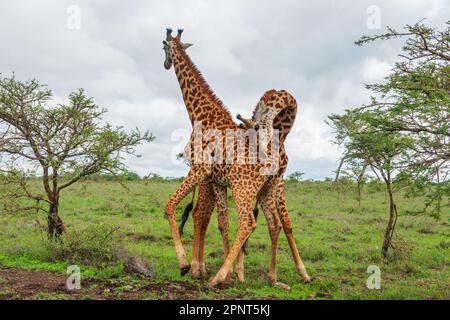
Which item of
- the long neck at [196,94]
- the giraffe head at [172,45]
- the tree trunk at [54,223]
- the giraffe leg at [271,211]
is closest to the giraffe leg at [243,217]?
the giraffe leg at [271,211]

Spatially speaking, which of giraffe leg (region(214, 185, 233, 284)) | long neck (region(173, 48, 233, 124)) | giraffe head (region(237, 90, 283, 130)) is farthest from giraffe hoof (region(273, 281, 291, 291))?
long neck (region(173, 48, 233, 124))

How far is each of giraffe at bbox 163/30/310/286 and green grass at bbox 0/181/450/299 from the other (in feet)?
2.57

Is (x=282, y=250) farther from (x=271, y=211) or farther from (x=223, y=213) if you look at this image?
(x=223, y=213)

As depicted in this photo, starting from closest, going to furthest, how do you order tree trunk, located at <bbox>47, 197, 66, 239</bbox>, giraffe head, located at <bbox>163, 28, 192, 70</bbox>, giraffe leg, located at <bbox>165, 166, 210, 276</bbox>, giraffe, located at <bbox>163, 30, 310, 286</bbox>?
giraffe, located at <bbox>163, 30, 310, 286</bbox> < giraffe leg, located at <bbox>165, 166, 210, 276</bbox> < giraffe head, located at <bbox>163, 28, 192, 70</bbox> < tree trunk, located at <bbox>47, 197, 66, 239</bbox>

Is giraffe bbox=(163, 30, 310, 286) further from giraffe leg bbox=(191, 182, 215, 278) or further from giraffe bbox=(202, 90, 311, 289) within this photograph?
giraffe bbox=(202, 90, 311, 289)

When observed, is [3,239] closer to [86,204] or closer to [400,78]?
[86,204]

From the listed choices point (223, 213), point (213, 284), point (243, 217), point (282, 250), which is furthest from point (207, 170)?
point (282, 250)

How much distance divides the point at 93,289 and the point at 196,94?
3.83 metres

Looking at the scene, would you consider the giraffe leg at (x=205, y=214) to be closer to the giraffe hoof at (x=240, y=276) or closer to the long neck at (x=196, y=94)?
the giraffe hoof at (x=240, y=276)

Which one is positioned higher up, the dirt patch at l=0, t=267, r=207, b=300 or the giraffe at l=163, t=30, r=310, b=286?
the giraffe at l=163, t=30, r=310, b=286

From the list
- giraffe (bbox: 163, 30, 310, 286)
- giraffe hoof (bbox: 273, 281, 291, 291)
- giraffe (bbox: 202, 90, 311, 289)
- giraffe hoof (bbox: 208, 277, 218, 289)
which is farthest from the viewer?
giraffe (bbox: 202, 90, 311, 289)

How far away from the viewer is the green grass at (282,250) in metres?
8.56

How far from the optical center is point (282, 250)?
12.6 metres

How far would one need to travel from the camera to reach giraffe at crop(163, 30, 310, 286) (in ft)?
26.1
